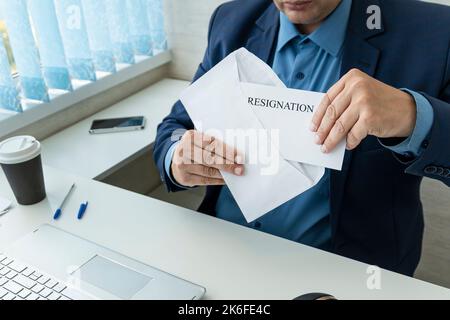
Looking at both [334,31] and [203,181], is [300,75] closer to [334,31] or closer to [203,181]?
[334,31]

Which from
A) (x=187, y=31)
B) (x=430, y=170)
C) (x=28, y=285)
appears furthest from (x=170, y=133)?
(x=187, y=31)

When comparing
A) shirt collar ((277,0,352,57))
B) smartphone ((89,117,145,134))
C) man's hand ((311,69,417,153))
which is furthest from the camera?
smartphone ((89,117,145,134))

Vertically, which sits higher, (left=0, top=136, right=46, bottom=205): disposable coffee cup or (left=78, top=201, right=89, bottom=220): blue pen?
(left=0, top=136, right=46, bottom=205): disposable coffee cup

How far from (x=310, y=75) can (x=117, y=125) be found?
2.36ft

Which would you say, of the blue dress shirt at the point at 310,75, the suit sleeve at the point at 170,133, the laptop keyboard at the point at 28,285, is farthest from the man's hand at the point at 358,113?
the laptop keyboard at the point at 28,285

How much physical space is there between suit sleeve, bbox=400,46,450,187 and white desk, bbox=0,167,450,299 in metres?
0.18

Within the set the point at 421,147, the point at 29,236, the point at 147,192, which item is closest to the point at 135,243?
the point at 29,236

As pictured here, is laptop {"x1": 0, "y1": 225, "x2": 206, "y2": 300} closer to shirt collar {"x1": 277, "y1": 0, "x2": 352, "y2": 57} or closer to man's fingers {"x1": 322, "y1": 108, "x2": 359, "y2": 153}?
man's fingers {"x1": 322, "y1": 108, "x2": 359, "y2": 153}

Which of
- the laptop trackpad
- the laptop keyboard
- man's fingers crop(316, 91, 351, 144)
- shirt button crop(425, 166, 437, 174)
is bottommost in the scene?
the laptop trackpad

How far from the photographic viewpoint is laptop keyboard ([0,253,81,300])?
63 centimetres

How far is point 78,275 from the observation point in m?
0.67

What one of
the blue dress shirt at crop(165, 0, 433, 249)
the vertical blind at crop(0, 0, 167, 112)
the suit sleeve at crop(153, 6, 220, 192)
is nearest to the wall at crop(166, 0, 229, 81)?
the vertical blind at crop(0, 0, 167, 112)

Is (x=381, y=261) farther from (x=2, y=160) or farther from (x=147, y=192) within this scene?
(x=147, y=192)

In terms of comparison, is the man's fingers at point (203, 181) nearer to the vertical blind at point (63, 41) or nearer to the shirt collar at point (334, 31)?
the shirt collar at point (334, 31)
